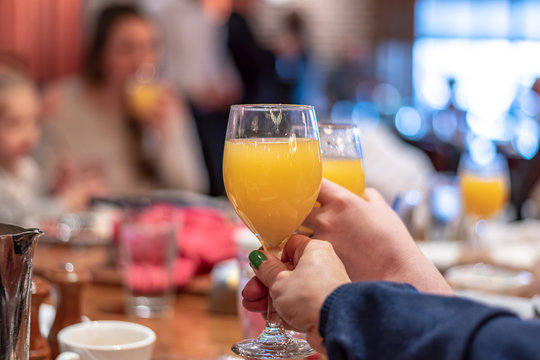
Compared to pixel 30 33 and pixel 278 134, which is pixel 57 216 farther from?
pixel 30 33

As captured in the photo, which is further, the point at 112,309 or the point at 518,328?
the point at 112,309

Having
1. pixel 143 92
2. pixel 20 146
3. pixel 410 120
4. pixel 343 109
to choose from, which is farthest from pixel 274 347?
pixel 410 120

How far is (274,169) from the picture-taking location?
39.1 inches

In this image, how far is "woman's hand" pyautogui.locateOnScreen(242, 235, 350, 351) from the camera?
79 centimetres

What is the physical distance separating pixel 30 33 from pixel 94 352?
4290 mm

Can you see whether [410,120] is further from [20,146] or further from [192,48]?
[20,146]

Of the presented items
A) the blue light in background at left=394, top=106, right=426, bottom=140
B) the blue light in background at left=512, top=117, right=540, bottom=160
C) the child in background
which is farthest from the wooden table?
the blue light in background at left=394, top=106, right=426, bottom=140

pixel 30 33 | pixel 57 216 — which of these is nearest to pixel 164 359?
pixel 57 216

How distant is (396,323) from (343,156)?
0.48 m

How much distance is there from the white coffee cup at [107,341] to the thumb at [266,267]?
229 mm

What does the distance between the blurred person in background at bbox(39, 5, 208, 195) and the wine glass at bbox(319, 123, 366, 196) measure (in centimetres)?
229

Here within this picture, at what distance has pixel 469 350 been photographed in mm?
699

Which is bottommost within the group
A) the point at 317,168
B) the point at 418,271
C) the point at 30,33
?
the point at 418,271

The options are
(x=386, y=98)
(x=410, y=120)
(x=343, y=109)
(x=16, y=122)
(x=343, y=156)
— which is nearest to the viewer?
(x=343, y=156)
